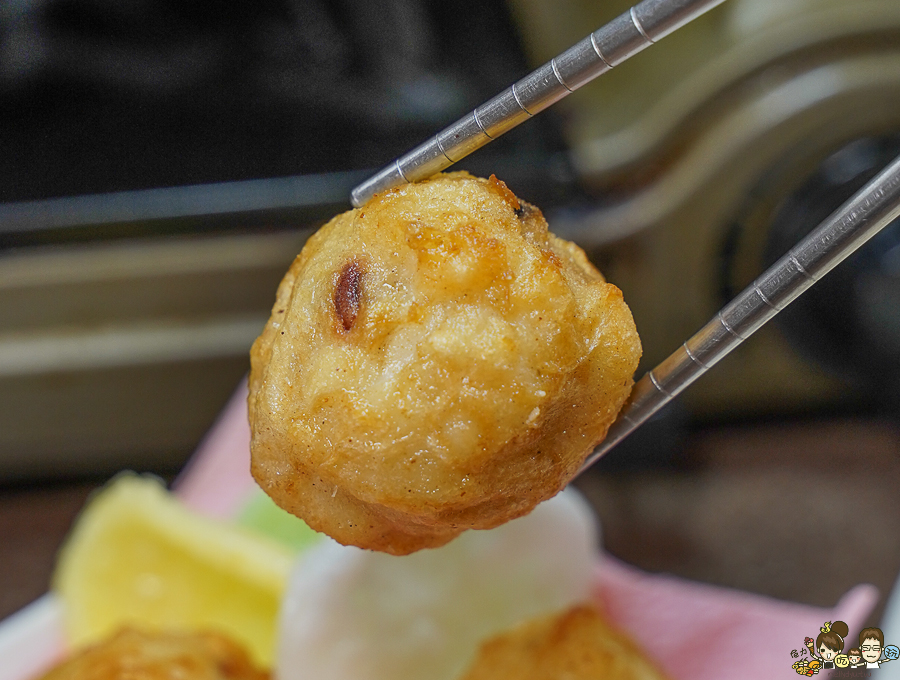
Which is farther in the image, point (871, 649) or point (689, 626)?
point (689, 626)

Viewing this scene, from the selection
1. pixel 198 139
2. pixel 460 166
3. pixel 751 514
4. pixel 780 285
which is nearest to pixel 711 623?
pixel 780 285

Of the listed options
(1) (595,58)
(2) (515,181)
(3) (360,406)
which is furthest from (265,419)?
(2) (515,181)

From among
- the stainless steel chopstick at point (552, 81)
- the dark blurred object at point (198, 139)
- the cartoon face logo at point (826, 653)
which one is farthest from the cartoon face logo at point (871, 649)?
the dark blurred object at point (198, 139)

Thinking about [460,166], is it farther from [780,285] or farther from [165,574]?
[780,285]

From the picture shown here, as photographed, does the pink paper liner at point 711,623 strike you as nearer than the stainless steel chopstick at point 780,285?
No

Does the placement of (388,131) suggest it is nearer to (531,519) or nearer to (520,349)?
(531,519)

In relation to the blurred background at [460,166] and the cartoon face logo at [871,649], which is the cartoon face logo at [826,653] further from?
the blurred background at [460,166]
